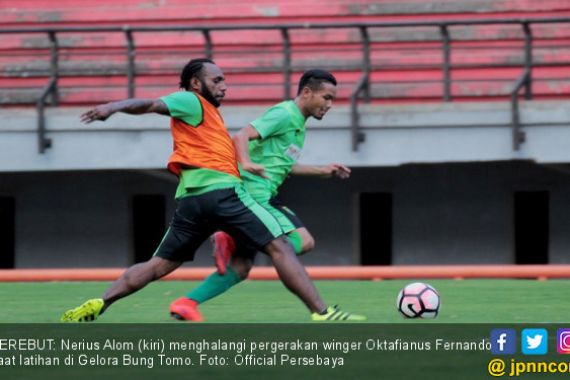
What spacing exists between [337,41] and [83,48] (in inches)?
130

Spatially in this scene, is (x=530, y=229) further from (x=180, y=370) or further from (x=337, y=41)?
(x=180, y=370)

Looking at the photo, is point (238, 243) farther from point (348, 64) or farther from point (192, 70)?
point (348, 64)

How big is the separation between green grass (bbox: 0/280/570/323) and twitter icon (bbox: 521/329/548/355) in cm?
169

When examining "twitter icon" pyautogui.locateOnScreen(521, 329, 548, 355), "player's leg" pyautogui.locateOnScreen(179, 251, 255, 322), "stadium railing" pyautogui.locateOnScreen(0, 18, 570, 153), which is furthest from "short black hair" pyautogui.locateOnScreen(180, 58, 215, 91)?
"stadium railing" pyautogui.locateOnScreen(0, 18, 570, 153)

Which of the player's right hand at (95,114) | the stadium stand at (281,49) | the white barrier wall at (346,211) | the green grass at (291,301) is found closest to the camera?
the player's right hand at (95,114)

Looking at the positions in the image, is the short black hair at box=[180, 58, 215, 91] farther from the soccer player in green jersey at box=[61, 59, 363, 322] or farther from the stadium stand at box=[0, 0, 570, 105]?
the stadium stand at box=[0, 0, 570, 105]

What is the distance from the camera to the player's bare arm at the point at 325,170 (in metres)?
9.61

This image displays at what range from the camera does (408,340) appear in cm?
748

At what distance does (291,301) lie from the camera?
1218 cm

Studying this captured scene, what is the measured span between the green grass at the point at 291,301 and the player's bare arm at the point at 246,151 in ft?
3.38

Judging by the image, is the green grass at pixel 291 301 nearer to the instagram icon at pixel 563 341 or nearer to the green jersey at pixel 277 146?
the green jersey at pixel 277 146

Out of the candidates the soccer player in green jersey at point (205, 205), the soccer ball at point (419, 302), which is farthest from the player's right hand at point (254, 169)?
the soccer ball at point (419, 302)

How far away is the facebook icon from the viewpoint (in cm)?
680

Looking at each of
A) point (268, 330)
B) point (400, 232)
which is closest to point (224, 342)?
point (268, 330)
